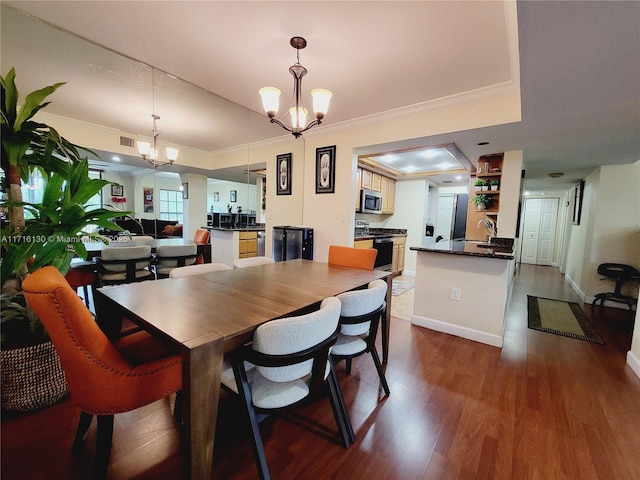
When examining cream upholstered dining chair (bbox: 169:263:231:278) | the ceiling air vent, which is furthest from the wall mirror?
cream upholstered dining chair (bbox: 169:263:231:278)

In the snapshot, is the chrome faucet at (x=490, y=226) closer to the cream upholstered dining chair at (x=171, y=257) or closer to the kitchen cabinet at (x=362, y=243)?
the kitchen cabinet at (x=362, y=243)

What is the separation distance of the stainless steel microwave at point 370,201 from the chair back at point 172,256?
125 inches

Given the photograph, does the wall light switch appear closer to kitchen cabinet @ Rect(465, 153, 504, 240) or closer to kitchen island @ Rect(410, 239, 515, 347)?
kitchen island @ Rect(410, 239, 515, 347)

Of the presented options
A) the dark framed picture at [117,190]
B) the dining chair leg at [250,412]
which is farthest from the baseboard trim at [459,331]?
the dark framed picture at [117,190]

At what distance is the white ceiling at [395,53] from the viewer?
57.7 inches

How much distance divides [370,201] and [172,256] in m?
3.67

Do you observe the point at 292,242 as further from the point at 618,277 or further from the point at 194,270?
the point at 618,277

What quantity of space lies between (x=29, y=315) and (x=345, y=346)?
1.91 m

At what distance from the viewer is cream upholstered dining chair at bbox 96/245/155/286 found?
2.45 metres

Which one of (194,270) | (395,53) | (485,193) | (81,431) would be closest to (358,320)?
(194,270)

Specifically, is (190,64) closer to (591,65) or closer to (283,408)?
(283,408)

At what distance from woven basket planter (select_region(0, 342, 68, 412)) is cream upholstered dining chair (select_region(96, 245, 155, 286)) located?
3.51 feet

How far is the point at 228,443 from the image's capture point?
1.37m

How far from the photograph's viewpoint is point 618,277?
3.65 metres
